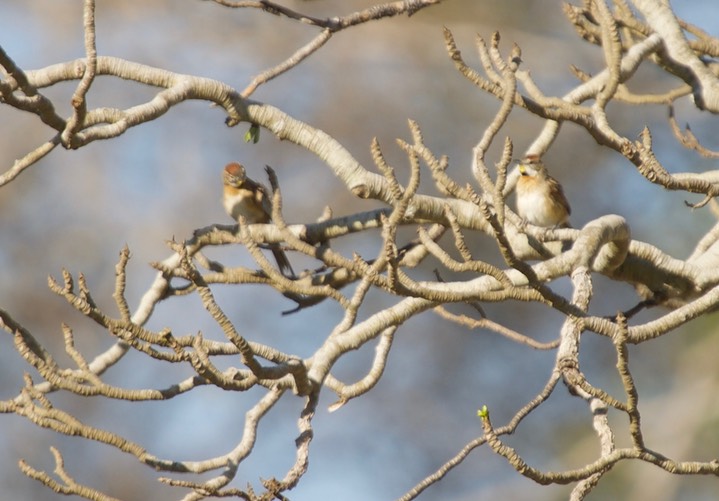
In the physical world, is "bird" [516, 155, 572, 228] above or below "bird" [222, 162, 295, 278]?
below

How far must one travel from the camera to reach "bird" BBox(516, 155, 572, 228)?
18.9ft

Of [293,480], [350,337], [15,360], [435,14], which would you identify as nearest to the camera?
[293,480]

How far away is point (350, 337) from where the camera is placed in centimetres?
334

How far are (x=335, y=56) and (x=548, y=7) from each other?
3042mm

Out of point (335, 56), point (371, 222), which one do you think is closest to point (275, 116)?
point (371, 222)

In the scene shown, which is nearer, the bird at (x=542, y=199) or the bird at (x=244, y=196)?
the bird at (x=542, y=199)

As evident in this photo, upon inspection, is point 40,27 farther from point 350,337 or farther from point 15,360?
point 350,337

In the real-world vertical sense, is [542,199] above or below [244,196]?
below

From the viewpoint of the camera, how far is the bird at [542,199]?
5773 millimetres

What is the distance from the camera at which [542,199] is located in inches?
228

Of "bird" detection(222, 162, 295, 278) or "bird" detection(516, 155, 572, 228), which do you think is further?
"bird" detection(222, 162, 295, 278)

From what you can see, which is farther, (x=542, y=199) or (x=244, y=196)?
(x=244, y=196)

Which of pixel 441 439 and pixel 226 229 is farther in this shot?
pixel 441 439

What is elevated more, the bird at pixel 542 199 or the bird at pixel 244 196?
the bird at pixel 244 196
